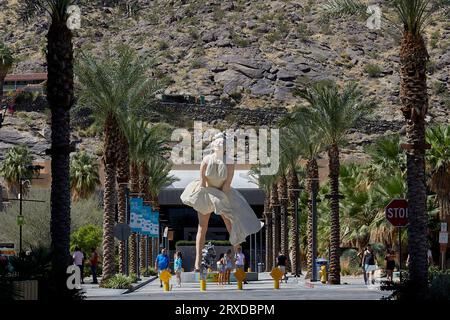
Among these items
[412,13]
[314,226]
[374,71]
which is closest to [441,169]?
[314,226]

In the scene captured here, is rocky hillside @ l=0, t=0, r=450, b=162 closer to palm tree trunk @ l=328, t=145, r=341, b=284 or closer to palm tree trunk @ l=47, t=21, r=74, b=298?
palm tree trunk @ l=328, t=145, r=341, b=284

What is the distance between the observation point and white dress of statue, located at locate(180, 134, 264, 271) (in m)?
47.8

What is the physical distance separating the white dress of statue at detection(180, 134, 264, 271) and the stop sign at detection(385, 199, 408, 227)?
589 inches

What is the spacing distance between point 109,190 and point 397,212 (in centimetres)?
1531

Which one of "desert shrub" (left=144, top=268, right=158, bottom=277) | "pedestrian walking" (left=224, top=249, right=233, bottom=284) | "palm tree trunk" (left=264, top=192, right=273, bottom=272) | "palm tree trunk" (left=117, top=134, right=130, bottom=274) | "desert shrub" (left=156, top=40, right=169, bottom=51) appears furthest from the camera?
"desert shrub" (left=156, top=40, right=169, bottom=51)

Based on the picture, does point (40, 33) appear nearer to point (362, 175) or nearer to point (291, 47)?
point (291, 47)

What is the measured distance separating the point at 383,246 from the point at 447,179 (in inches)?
290

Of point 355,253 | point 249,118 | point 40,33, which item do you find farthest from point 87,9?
point 355,253

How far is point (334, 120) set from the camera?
48906 mm

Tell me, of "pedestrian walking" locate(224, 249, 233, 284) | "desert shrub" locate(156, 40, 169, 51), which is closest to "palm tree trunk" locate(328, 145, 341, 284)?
"pedestrian walking" locate(224, 249, 233, 284)

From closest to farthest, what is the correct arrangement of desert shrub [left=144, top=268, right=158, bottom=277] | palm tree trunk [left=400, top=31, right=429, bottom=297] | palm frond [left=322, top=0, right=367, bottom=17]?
1. palm tree trunk [left=400, top=31, right=429, bottom=297]
2. palm frond [left=322, top=0, right=367, bottom=17]
3. desert shrub [left=144, top=268, right=158, bottom=277]

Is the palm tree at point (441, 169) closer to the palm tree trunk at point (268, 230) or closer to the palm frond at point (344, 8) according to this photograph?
the palm frond at point (344, 8)

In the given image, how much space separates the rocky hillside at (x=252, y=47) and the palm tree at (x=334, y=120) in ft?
268

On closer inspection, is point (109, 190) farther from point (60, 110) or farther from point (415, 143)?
point (415, 143)
